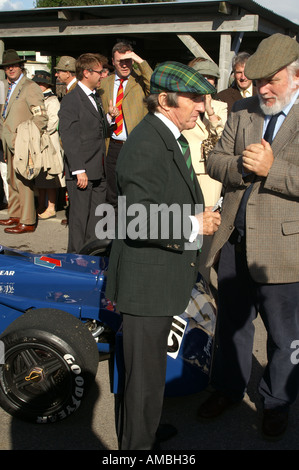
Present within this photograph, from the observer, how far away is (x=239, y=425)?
10.2 feet

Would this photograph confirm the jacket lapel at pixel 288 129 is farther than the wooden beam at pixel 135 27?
No

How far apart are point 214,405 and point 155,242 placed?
1379 millimetres

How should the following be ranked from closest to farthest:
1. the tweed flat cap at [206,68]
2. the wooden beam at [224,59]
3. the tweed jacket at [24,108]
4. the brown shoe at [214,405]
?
the brown shoe at [214,405] → the tweed flat cap at [206,68] → the tweed jacket at [24,108] → the wooden beam at [224,59]

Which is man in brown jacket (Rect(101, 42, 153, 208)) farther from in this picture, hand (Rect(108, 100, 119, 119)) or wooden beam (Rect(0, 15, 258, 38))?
wooden beam (Rect(0, 15, 258, 38))

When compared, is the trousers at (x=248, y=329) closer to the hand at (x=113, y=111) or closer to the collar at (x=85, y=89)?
the hand at (x=113, y=111)

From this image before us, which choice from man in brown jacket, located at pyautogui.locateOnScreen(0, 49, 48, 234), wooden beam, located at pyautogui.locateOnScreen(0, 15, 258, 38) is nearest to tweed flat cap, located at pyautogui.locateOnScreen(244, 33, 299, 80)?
man in brown jacket, located at pyautogui.locateOnScreen(0, 49, 48, 234)

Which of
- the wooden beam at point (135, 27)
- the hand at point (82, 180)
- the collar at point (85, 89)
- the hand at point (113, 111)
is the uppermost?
the wooden beam at point (135, 27)

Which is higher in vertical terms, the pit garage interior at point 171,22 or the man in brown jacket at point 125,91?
the pit garage interior at point 171,22

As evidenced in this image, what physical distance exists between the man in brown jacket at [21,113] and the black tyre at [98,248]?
2.83 meters

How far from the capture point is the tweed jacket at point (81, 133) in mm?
5469

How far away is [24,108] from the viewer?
7.04m

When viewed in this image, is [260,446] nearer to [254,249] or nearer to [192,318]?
[192,318]

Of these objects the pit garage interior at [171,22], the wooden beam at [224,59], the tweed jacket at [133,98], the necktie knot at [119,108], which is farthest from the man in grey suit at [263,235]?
the wooden beam at [224,59]

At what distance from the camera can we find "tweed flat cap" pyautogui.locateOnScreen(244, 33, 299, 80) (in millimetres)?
2549
